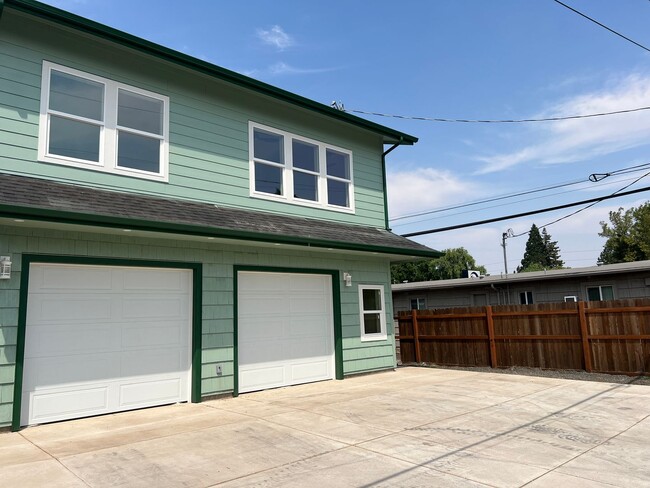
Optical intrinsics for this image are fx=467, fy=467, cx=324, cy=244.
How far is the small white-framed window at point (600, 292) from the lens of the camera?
1694 cm

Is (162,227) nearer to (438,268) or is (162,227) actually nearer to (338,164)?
(338,164)

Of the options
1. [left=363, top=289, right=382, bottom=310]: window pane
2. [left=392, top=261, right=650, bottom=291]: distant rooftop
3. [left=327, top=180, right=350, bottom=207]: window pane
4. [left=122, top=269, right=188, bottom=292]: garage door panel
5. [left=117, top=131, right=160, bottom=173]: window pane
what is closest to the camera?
[left=122, top=269, right=188, bottom=292]: garage door panel

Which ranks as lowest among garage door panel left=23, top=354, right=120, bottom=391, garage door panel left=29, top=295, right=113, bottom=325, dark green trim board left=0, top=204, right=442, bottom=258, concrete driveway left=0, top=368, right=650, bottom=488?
concrete driveway left=0, top=368, right=650, bottom=488

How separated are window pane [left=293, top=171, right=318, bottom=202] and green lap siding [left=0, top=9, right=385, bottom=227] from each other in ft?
1.11

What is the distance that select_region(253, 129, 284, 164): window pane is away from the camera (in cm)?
973

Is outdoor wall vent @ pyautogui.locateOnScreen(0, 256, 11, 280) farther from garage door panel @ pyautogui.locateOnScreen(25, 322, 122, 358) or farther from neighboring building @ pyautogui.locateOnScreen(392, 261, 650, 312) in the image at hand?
neighboring building @ pyautogui.locateOnScreen(392, 261, 650, 312)

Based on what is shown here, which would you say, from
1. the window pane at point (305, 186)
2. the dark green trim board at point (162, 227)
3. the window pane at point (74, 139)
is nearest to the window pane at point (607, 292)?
the dark green trim board at point (162, 227)

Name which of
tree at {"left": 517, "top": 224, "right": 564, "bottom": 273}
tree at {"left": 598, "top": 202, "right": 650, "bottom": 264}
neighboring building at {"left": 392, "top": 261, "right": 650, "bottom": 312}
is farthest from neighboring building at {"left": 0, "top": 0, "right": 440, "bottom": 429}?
tree at {"left": 517, "top": 224, "right": 564, "bottom": 273}

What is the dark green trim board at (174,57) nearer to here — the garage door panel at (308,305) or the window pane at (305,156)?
the window pane at (305,156)

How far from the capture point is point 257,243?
8.35 m

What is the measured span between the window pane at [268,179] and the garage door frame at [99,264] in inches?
91.5

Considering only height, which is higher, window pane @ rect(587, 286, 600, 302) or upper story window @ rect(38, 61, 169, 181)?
upper story window @ rect(38, 61, 169, 181)

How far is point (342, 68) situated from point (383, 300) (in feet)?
24.5

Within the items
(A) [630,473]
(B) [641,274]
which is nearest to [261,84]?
(A) [630,473]
